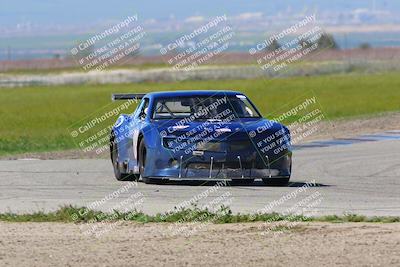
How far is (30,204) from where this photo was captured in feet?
54.5

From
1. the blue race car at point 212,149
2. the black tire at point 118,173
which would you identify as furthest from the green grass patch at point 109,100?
the blue race car at point 212,149

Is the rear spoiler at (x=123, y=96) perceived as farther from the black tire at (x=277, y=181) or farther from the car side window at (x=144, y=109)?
the black tire at (x=277, y=181)

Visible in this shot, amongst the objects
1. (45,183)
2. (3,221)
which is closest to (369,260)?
(3,221)

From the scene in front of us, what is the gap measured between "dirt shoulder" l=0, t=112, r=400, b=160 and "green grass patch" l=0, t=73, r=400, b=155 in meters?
2.81

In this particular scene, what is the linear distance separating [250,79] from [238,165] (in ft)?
200

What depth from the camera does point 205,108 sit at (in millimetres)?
19781

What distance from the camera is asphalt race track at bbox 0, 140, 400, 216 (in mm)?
16234

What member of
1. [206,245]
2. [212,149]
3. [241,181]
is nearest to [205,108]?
[241,181]

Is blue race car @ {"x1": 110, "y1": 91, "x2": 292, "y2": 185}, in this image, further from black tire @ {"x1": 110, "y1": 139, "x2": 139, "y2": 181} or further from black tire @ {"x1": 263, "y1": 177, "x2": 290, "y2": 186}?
black tire @ {"x1": 110, "y1": 139, "x2": 139, "y2": 181}

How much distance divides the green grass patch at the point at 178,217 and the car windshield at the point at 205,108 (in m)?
4.87

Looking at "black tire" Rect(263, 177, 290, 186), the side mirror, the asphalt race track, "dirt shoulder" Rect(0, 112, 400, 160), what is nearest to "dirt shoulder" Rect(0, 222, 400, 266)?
the asphalt race track

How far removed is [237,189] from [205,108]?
5.64 ft

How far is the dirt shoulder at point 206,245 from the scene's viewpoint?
11477 millimetres

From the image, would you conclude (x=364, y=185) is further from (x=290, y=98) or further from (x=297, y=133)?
(x=290, y=98)
